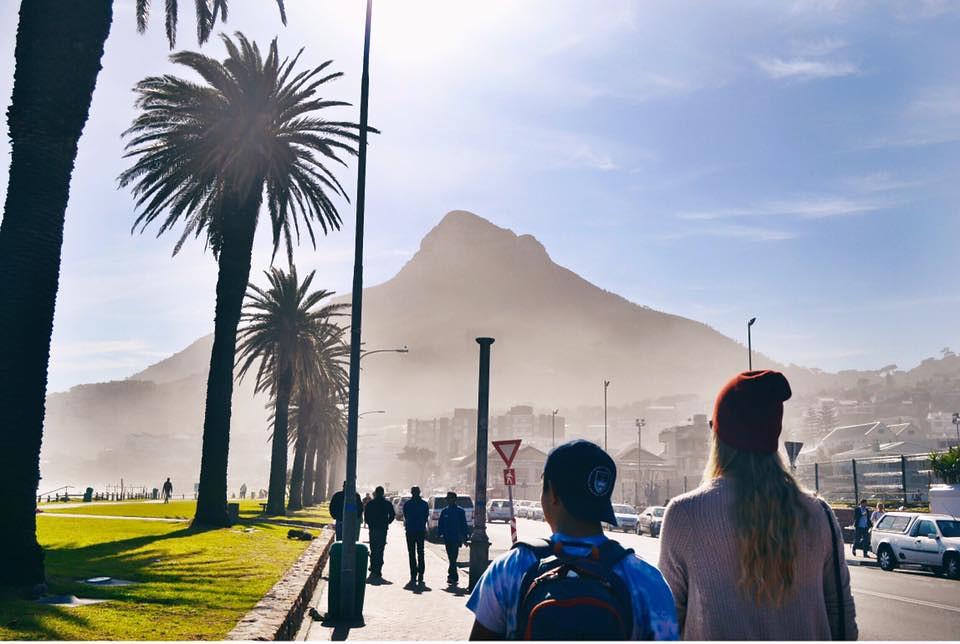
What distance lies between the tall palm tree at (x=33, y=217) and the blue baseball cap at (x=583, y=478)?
1251 cm

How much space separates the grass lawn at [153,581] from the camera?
1013 cm

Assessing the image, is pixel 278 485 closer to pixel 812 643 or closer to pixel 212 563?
pixel 212 563

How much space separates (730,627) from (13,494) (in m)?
13.2

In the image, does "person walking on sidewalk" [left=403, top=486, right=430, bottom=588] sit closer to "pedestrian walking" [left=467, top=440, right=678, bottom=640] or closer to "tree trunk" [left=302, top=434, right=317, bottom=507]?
"pedestrian walking" [left=467, top=440, right=678, bottom=640]

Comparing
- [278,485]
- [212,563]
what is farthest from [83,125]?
[278,485]

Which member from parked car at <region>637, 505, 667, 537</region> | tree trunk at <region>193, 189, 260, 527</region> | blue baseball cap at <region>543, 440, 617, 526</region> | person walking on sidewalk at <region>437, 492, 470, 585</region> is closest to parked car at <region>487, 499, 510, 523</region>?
parked car at <region>637, 505, 667, 537</region>

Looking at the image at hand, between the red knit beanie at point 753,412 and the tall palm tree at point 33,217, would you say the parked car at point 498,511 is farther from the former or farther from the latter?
the red knit beanie at point 753,412

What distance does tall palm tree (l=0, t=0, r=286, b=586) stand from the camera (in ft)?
45.2

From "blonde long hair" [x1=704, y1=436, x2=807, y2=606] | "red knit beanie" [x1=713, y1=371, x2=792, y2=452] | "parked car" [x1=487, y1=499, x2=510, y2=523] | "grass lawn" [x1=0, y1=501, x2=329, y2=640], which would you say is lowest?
"parked car" [x1=487, y1=499, x2=510, y2=523]

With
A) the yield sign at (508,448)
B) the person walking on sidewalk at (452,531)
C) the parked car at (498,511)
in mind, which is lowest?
the parked car at (498,511)

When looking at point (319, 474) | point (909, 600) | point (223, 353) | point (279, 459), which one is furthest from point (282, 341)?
point (319, 474)

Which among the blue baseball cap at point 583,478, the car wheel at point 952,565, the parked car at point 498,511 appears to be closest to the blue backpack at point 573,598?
the blue baseball cap at point 583,478

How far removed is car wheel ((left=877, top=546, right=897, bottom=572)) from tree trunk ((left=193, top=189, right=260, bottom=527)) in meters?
20.9

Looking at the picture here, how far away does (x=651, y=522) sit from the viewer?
47.9 meters
